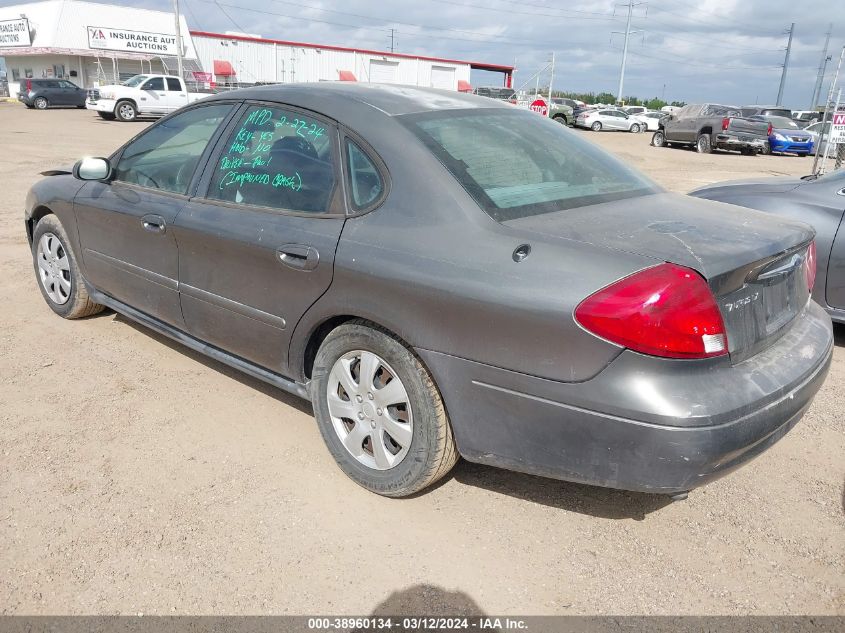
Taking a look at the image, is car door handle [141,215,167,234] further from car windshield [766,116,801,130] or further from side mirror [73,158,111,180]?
car windshield [766,116,801,130]

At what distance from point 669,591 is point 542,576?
0.44m

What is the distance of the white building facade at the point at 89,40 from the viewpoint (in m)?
40.9

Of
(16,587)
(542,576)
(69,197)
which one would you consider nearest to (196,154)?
(69,197)

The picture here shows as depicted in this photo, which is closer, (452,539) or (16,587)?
(16,587)

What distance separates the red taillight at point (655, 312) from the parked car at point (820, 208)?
8.65 feet

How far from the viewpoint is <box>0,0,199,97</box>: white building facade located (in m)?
40.9

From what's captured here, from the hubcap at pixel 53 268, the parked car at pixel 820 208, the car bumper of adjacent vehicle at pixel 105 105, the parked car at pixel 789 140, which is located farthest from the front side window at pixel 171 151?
the car bumper of adjacent vehicle at pixel 105 105

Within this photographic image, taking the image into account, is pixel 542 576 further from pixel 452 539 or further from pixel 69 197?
pixel 69 197

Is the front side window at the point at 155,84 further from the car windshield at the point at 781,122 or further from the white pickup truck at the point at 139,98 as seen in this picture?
the car windshield at the point at 781,122

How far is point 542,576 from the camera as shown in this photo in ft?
7.96

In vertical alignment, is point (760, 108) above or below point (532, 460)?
above

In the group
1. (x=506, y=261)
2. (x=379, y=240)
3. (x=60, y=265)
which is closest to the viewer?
(x=506, y=261)

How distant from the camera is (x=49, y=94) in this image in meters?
32.6

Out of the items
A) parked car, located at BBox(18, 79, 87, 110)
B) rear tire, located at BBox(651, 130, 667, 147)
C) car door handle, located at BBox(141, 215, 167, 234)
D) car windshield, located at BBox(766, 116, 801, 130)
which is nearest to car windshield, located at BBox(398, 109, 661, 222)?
car door handle, located at BBox(141, 215, 167, 234)
